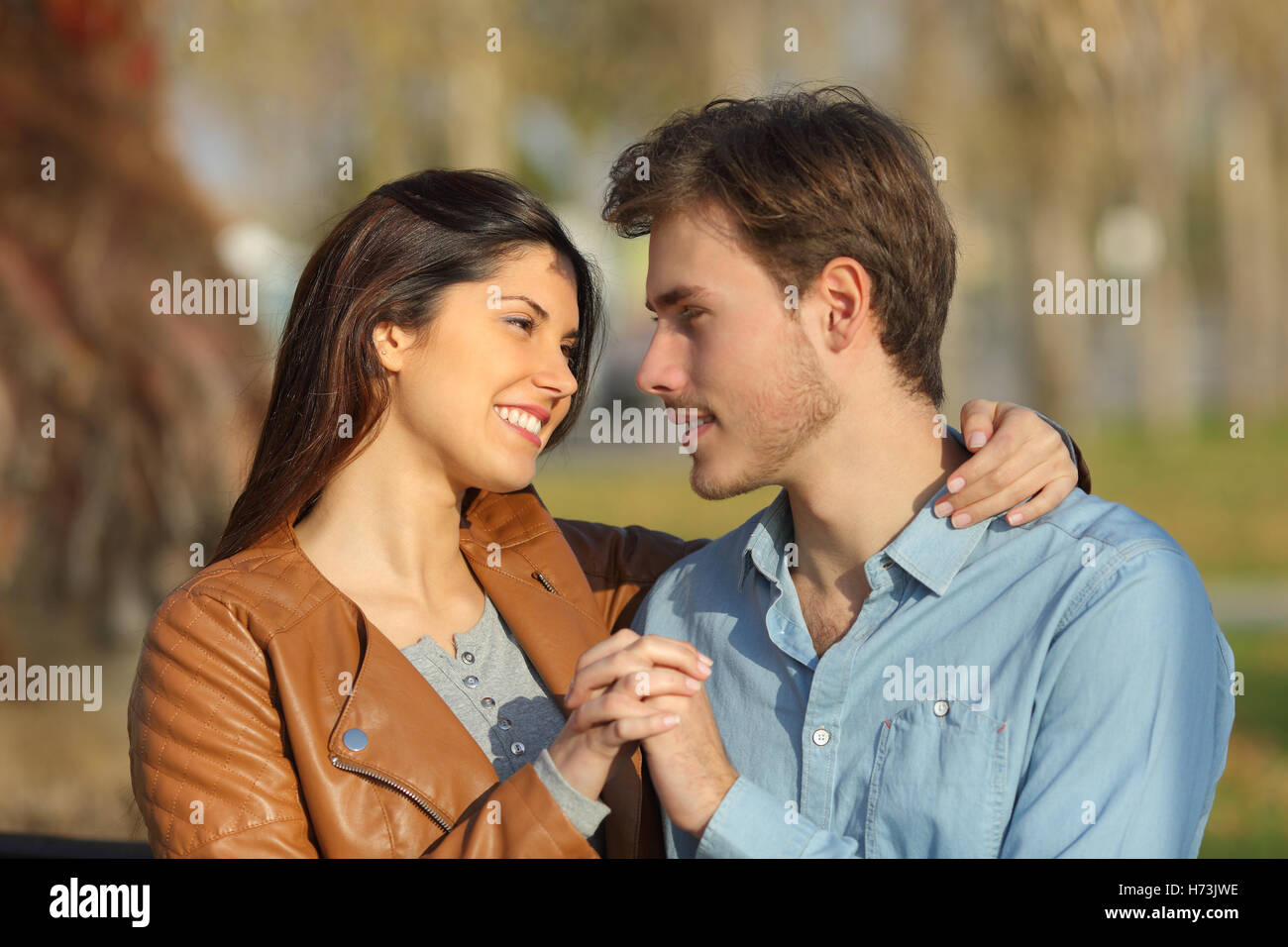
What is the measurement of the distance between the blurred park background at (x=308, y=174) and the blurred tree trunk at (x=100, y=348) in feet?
0.04

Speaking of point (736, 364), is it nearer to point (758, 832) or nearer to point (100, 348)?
point (758, 832)

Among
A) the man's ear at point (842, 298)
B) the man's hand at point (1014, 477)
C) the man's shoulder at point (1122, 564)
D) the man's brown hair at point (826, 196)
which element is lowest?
the man's shoulder at point (1122, 564)

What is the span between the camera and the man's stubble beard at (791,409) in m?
2.91

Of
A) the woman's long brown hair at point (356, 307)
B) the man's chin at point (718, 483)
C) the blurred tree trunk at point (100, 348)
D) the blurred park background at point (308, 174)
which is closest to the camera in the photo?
the man's chin at point (718, 483)

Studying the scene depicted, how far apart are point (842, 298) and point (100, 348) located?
3.83 metres

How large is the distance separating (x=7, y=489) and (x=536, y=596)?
11.1 feet

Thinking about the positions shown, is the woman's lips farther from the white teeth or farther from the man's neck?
the man's neck

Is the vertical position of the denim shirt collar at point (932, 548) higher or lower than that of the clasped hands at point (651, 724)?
higher

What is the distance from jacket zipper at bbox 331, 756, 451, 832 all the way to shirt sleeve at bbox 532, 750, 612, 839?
29 centimetres

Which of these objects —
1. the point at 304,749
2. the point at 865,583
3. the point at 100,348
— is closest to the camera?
the point at 304,749

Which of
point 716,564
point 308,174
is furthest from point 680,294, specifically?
point 308,174

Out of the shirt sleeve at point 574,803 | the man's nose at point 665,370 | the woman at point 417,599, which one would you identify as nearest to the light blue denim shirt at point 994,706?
the shirt sleeve at point 574,803

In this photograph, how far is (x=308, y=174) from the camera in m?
14.6

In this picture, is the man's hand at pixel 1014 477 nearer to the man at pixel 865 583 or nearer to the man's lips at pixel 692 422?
the man at pixel 865 583
